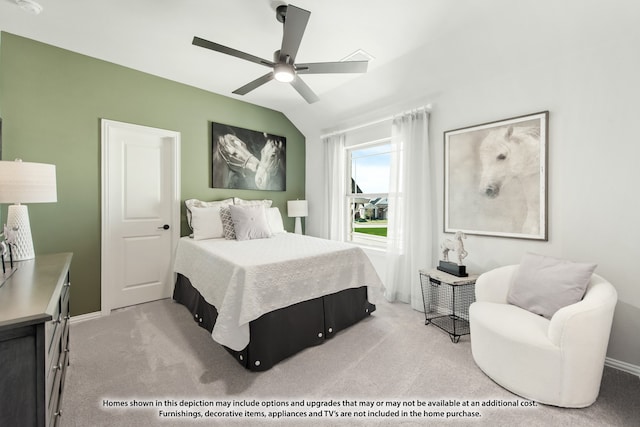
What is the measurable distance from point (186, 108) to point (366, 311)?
3.35 m

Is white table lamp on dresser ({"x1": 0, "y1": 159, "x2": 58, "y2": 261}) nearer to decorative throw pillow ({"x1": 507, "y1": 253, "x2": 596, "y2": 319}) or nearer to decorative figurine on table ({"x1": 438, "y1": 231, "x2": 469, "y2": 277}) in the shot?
decorative figurine on table ({"x1": 438, "y1": 231, "x2": 469, "y2": 277})

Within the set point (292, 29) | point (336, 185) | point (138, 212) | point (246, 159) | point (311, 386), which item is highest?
point (292, 29)

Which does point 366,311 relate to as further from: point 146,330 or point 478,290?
point 146,330

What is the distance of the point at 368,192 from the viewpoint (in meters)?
3.97

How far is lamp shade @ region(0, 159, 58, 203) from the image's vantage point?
1.60 m

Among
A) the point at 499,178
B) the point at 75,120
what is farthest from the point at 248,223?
the point at 499,178

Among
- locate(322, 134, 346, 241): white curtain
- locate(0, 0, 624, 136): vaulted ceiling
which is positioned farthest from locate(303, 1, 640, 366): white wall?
locate(322, 134, 346, 241): white curtain

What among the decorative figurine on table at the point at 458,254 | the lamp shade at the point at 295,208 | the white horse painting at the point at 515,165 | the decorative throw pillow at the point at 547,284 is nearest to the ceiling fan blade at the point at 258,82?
the lamp shade at the point at 295,208

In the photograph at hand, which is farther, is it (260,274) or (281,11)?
(281,11)

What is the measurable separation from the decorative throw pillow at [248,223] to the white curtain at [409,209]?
1616 mm

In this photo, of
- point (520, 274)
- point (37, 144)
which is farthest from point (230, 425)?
point (37, 144)

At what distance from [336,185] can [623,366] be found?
11.0 ft

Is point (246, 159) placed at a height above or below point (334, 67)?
below

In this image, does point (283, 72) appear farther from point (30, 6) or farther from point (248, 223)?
point (30, 6)
